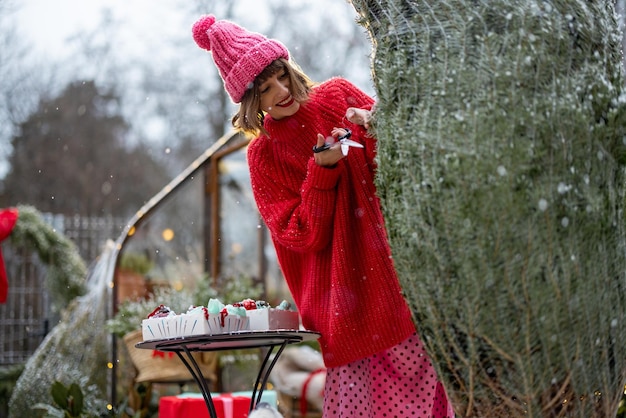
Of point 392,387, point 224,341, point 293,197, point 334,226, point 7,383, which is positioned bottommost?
point 7,383

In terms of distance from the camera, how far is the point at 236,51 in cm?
245

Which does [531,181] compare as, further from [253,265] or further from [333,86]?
[253,265]

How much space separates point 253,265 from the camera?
7.04 meters

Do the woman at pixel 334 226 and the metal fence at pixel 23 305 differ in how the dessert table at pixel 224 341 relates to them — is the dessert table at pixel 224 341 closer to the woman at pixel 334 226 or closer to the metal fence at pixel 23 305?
the woman at pixel 334 226

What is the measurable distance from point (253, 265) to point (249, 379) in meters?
1.79

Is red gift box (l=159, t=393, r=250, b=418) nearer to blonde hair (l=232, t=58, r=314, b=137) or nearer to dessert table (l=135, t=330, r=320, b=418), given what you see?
dessert table (l=135, t=330, r=320, b=418)

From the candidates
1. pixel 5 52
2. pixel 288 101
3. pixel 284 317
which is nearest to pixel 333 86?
pixel 288 101

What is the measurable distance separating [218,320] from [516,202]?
1028 mm

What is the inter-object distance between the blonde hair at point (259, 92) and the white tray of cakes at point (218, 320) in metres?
0.59

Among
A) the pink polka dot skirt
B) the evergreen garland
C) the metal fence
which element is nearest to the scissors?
the pink polka dot skirt

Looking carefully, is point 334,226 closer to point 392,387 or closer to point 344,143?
point 344,143

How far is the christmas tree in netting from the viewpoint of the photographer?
1648mm

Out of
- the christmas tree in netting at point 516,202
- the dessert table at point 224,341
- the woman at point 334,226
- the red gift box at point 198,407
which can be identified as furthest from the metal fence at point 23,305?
the christmas tree in netting at point 516,202

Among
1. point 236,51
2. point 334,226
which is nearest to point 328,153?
point 334,226
